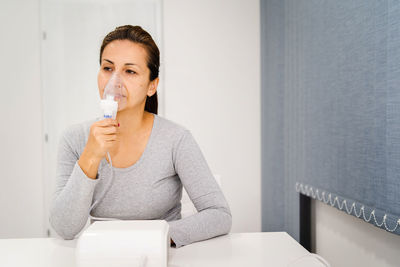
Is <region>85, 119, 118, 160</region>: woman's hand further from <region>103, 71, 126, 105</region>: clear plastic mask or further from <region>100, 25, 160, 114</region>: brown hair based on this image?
<region>100, 25, 160, 114</region>: brown hair

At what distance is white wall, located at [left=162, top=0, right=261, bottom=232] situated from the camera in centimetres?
303

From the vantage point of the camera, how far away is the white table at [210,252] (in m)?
0.88

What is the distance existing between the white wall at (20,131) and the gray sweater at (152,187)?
2.13 meters

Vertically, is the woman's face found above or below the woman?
above

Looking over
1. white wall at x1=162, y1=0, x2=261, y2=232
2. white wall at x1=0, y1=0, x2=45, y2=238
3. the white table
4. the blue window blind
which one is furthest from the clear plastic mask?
white wall at x1=0, y1=0, x2=45, y2=238

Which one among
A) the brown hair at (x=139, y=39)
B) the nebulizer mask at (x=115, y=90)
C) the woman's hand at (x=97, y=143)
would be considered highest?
the brown hair at (x=139, y=39)

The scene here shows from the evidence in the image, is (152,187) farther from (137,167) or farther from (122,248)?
(122,248)

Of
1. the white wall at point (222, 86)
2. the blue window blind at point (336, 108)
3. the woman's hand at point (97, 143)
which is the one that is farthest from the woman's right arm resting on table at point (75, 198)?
the white wall at point (222, 86)

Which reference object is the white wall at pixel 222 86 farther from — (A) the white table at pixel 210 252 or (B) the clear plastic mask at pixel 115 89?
(A) the white table at pixel 210 252

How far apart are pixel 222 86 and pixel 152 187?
2.01m

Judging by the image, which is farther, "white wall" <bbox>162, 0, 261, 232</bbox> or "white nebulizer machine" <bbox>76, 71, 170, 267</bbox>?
"white wall" <bbox>162, 0, 261, 232</bbox>

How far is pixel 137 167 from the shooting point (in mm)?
1187

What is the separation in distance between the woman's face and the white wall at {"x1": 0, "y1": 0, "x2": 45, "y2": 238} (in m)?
2.17

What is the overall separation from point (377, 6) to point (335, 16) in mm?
340
